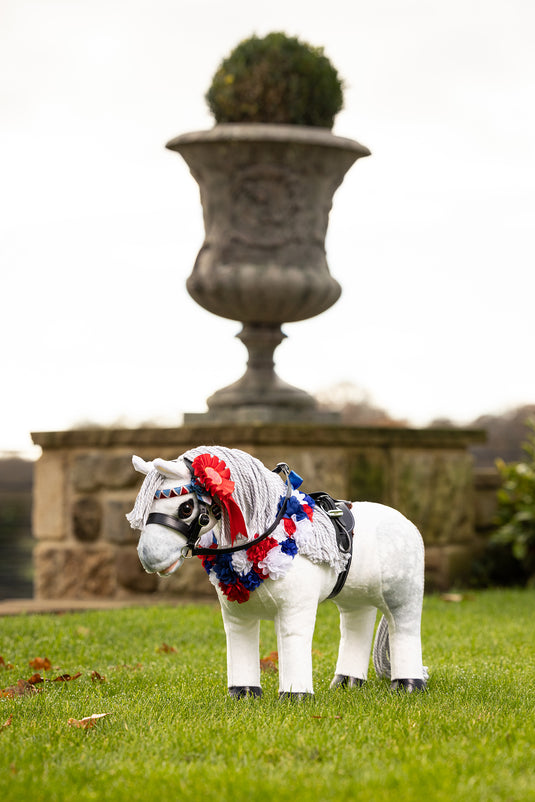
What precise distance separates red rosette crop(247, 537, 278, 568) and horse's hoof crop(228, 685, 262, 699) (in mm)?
564

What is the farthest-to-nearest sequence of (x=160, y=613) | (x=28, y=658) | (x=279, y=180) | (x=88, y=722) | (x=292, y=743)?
(x=279, y=180) → (x=160, y=613) → (x=28, y=658) → (x=88, y=722) → (x=292, y=743)

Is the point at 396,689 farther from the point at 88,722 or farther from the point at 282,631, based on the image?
the point at 88,722

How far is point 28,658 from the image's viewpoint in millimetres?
5492

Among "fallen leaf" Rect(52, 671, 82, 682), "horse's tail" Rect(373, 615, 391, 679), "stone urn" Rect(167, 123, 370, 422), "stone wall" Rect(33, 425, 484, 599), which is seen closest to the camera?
"horse's tail" Rect(373, 615, 391, 679)

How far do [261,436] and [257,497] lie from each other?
395 cm

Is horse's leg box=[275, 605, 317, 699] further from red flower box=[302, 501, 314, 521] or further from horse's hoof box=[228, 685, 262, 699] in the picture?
red flower box=[302, 501, 314, 521]

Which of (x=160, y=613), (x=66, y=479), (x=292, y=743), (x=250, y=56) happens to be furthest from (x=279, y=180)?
(x=292, y=743)

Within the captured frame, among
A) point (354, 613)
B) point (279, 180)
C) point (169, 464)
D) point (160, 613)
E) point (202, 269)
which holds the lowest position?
point (160, 613)

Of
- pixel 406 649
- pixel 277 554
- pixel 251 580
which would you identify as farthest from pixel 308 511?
pixel 406 649

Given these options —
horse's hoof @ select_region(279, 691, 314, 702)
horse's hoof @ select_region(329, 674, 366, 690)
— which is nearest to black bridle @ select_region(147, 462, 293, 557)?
horse's hoof @ select_region(279, 691, 314, 702)

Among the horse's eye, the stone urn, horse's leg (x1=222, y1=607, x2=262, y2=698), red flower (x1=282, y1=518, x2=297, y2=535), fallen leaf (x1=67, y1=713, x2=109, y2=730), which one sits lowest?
fallen leaf (x1=67, y1=713, x2=109, y2=730)

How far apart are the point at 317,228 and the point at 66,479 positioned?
2873 mm

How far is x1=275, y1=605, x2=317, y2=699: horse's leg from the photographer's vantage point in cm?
390

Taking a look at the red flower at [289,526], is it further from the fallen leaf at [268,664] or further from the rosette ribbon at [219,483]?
the fallen leaf at [268,664]
